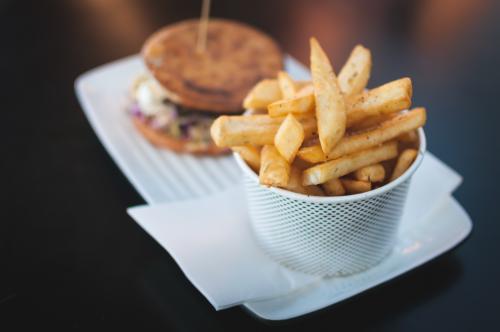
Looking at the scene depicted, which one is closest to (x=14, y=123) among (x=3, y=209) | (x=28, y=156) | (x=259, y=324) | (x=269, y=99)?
(x=28, y=156)

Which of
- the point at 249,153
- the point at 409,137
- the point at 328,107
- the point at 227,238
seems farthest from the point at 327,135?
the point at 227,238

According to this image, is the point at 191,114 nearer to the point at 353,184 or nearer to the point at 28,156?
the point at 28,156

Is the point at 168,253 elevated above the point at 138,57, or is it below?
below

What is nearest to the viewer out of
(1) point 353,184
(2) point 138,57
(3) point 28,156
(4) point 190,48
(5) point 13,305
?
(1) point 353,184

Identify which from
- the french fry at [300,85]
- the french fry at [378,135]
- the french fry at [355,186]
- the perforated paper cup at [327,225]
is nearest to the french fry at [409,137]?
the perforated paper cup at [327,225]

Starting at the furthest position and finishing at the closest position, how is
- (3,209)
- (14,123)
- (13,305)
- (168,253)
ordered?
(14,123)
(3,209)
(168,253)
(13,305)

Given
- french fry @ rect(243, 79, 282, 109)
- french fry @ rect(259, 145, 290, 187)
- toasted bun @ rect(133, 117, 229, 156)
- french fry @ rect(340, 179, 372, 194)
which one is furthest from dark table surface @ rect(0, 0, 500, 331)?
french fry @ rect(243, 79, 282, 109)

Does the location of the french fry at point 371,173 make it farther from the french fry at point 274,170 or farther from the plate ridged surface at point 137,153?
the plate ridged surface at point 137,153
